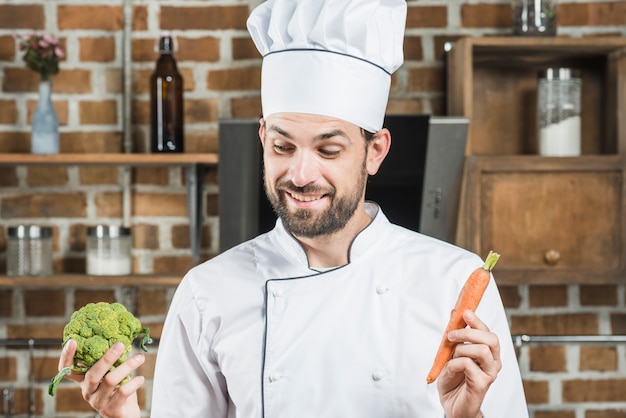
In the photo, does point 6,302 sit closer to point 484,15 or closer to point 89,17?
point 89,17

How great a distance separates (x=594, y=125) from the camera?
235cm

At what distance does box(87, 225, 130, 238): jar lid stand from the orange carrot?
3.86 ft

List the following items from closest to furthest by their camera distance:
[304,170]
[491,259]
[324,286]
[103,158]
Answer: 1. [491,259]
2. [304,170]
3. [324,286]
4. [103,158]

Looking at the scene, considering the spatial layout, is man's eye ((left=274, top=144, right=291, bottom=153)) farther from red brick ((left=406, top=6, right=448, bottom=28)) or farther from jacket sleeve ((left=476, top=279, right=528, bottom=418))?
red brick ((left=406, top=6, right=448, bottom=28))

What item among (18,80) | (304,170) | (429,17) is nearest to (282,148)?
(304,170)

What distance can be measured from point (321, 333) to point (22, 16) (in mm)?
1438

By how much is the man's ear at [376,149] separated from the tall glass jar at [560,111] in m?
0.93

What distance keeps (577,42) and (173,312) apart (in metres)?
1.26

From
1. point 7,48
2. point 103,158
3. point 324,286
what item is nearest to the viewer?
point 324,286

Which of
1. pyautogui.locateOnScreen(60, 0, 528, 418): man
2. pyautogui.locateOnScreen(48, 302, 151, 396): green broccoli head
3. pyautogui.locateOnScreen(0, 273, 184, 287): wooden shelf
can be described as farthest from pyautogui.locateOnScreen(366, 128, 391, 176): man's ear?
pyautogui.locateOnScreen(0, 273, 184, 287): wooden shelf

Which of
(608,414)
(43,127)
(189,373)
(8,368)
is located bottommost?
(608,414)

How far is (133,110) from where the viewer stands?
2.36m

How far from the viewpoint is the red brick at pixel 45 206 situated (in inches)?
92.5

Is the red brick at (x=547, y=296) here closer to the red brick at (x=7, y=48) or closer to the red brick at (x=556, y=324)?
the red brick at (x=556, y=324)
